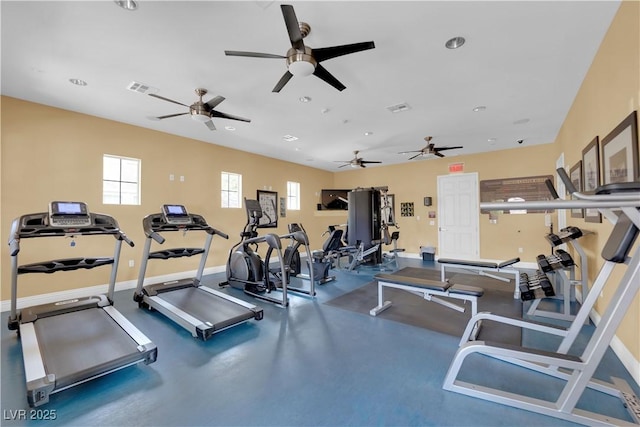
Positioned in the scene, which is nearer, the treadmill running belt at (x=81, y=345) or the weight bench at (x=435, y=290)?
the treadmill running belt at (x=81, y=345)

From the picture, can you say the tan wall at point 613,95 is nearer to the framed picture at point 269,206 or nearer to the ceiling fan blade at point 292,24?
the ceiling fan blade at point 292,24

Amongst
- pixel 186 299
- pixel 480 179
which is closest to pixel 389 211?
pixel 480 179

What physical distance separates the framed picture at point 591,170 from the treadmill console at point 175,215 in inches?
201

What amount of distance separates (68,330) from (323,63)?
3.96 metres

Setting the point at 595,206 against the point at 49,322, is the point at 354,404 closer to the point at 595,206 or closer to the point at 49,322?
the point at 595,206

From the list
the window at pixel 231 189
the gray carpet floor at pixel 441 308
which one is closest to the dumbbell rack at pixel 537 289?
the gray carpet floor at pixel 441 308

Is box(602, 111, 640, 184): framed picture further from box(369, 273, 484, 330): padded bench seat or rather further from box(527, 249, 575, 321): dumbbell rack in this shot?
box(369, 273, 484, 330): padded bench seat

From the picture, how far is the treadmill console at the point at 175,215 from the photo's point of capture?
13.4ft

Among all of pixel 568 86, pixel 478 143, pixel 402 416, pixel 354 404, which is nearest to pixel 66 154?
pixel 354 404

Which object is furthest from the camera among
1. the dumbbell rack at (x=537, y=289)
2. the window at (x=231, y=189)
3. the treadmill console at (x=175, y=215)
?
the window at (x=231, y=189)

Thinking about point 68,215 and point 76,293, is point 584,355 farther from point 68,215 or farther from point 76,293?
point 76,293

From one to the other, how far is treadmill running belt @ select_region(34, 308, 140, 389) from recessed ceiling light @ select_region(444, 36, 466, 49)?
410cm

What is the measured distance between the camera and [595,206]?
139 centimetres

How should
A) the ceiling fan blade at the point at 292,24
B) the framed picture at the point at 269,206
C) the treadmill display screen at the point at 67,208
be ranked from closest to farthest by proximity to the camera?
1. the ceiling fan blade at the point at 292,24
2. the treadmill display screen at the point at 67,208
3. the framed picture at the point at 269,206
